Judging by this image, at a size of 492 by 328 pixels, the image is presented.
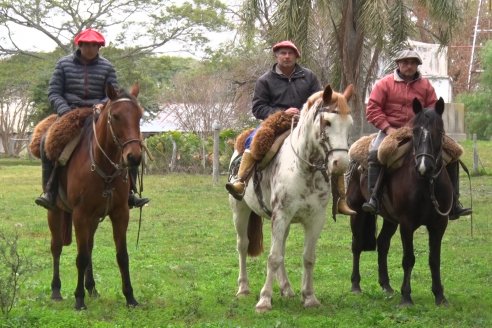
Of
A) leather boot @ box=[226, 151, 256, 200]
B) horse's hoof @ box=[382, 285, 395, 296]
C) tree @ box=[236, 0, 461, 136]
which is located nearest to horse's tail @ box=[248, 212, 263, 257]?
leather boot @ box=[226, 151, 256, 200]

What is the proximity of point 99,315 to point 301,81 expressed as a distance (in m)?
Result: 3.35

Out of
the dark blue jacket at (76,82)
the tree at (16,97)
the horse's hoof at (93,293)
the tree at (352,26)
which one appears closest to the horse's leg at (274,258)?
the horse's hoof at (93,293)

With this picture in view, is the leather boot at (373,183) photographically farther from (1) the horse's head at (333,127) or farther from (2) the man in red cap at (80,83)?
(2) the man in red cap at (80,83)

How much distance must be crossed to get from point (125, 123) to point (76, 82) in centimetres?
150

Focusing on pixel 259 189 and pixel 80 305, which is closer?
pixel 80 305

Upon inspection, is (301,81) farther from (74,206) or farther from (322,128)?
(74,206)

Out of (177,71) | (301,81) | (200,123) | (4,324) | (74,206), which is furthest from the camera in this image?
(177,71)

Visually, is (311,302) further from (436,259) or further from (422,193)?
(422,193)

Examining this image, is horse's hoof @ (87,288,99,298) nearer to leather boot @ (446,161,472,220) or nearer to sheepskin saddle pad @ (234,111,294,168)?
sheepskin saddle pad @ (234,111,294,168)

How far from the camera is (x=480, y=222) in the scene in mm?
17281

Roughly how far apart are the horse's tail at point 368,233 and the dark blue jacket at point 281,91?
1.72 m

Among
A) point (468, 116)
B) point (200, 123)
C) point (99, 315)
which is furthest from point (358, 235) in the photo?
point (200, 123)

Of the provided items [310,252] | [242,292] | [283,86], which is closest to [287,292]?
[242,292]

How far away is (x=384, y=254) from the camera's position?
34.1ft
